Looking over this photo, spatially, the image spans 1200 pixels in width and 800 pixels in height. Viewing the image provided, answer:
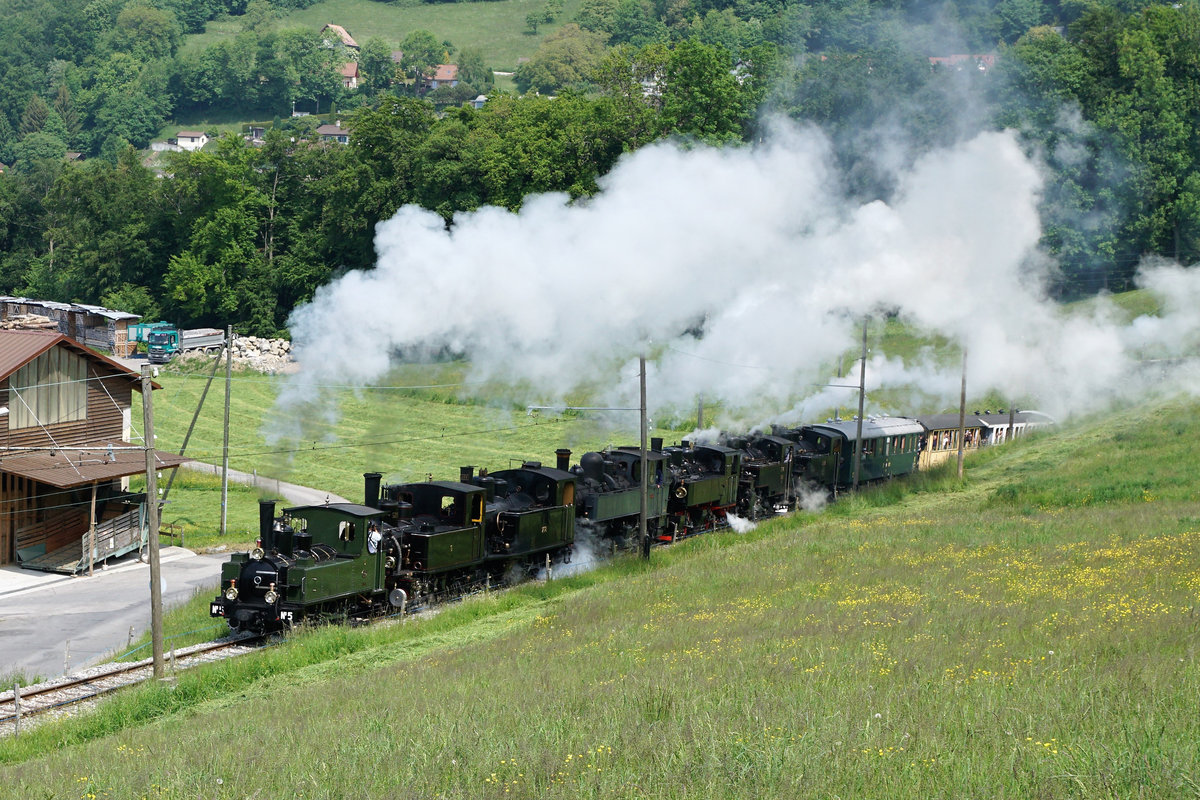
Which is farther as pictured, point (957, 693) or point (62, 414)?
point (62, 414)

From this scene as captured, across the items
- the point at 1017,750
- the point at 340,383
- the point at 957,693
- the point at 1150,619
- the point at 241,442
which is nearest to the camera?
the point at 1017,750

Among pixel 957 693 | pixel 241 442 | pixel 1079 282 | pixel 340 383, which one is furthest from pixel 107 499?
pixel 1079 282

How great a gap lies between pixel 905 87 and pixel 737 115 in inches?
401

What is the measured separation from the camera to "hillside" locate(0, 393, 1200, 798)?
11789 mm

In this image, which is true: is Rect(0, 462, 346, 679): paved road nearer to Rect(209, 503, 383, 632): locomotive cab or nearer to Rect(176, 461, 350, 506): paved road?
Rect(209, 503, 383, 632): locomotive cab

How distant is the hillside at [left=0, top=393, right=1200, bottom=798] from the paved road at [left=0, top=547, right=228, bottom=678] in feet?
18.7

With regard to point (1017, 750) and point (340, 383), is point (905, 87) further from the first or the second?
point (1017, 750)

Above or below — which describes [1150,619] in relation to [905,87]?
below

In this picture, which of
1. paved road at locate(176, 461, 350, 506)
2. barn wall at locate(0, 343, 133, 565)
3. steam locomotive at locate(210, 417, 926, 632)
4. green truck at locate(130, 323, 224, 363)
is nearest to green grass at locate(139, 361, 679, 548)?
paved road at locate(176, 461, 350, 506)

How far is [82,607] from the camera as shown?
100.0 ft

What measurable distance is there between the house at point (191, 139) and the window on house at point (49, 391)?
159118mm

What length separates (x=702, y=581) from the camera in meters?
28.2

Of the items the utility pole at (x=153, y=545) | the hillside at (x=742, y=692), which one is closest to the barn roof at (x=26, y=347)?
the utility pole at (x=153, y=545)

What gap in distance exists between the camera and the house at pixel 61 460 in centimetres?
3488
